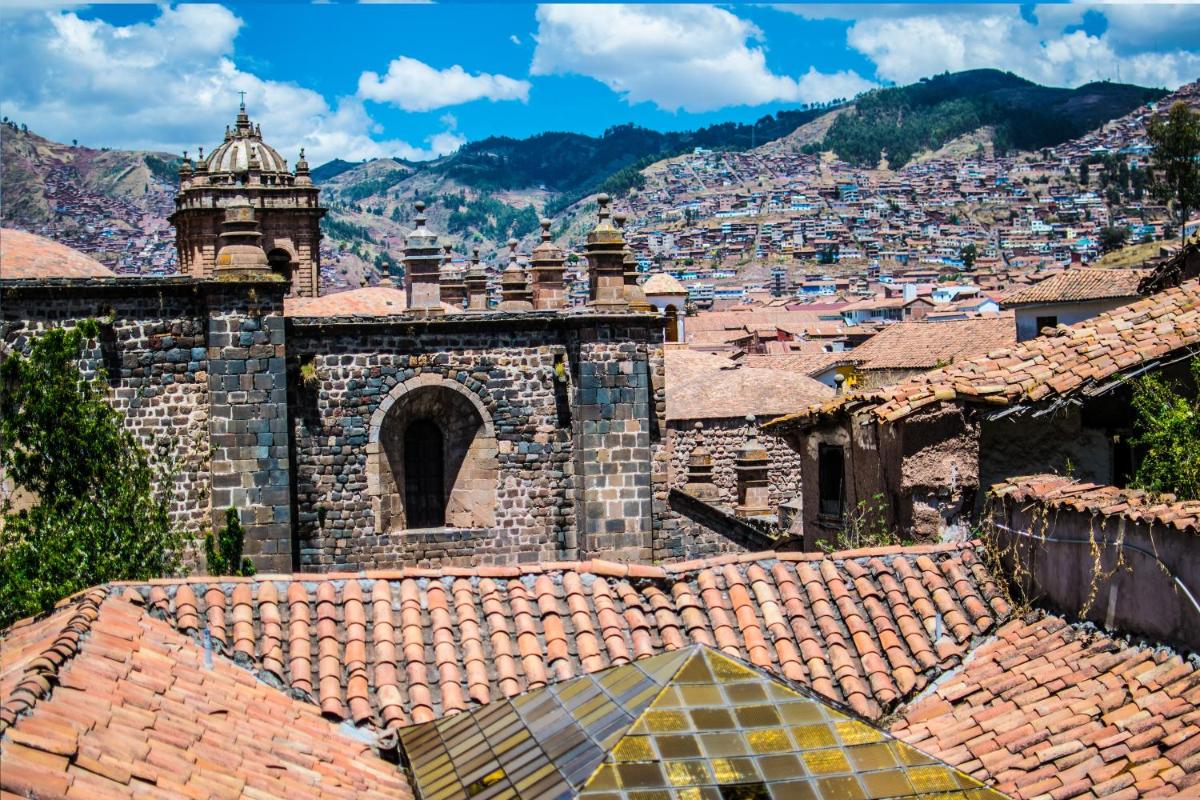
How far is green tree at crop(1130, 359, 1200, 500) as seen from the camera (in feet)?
39.0

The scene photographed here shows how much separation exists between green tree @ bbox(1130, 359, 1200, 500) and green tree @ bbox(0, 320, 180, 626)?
11.5 meters

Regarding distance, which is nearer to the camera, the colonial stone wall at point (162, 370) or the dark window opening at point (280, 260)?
the colonial stone wall at point (162, 370)

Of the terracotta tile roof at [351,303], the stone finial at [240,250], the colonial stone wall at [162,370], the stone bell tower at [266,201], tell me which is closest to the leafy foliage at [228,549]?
the colonial stone wall at [162,370]

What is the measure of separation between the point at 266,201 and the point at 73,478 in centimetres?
1867

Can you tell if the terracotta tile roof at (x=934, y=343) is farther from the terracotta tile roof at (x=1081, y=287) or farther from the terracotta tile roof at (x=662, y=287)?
Result: the terracotta tile roof at (x=662, y=287)

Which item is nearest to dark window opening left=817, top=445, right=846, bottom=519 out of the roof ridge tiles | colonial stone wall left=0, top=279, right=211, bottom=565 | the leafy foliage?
the leafy foliage

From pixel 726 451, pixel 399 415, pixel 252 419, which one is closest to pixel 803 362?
pixel 726 451

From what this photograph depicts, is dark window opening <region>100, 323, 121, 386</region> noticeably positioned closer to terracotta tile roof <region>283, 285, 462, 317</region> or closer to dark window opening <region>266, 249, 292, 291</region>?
terracotta tile roof <region>283, 285, 462, 317</region>

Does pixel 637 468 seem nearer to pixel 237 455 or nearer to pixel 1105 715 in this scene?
pixel 237 455

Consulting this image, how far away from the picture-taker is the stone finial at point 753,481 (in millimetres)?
28297

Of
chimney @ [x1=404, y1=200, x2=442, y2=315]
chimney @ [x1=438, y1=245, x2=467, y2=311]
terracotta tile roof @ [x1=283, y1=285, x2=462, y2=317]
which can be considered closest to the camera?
chimney @ [x1=404, y1=200, x2=442, y2=315]

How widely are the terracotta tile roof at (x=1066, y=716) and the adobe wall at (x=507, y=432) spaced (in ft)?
35.7

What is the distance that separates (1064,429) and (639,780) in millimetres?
7931

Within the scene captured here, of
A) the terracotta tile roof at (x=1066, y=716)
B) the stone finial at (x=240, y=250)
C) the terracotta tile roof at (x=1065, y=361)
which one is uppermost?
the stone finial at (x=240, y=250)
